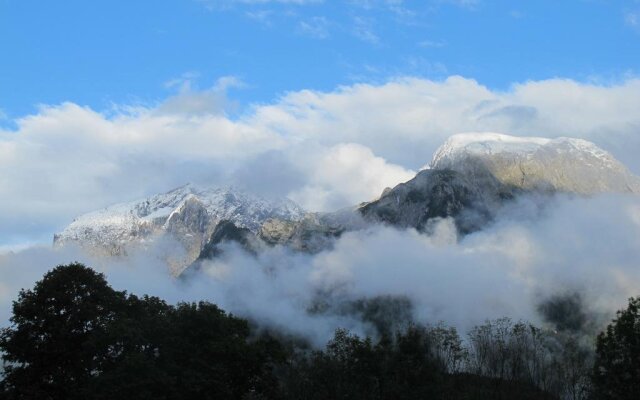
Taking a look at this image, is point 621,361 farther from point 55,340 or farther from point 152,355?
point 55,340

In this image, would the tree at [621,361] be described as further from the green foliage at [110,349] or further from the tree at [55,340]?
the tree at [55,340]

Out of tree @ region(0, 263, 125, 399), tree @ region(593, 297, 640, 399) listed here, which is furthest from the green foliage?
tree @ region(593, 297, 640, 399)

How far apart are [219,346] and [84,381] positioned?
14.0 metres

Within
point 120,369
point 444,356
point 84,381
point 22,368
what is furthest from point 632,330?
point 444,356

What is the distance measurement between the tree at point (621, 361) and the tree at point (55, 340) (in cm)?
4749

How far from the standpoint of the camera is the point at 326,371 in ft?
308

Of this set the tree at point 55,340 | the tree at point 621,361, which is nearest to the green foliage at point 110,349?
the tree at point 55,340

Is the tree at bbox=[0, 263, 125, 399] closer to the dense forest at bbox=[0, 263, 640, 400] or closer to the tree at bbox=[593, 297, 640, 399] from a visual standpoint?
the dense forest at bbox=[0, 263, 640, 400]

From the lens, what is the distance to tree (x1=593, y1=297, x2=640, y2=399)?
6291cm

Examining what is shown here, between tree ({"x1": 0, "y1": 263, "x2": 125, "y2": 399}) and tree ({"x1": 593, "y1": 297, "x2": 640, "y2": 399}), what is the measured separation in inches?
1870

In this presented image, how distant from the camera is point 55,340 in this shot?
248 feet

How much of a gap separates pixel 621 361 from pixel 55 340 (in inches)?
2151

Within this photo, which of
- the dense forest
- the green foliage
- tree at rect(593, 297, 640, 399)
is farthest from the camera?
the green foliage

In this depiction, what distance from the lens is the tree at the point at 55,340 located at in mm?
73875
